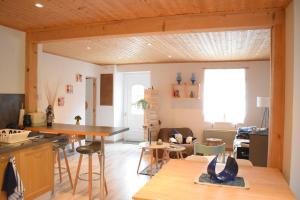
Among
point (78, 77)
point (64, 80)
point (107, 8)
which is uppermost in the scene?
point (107, 8)

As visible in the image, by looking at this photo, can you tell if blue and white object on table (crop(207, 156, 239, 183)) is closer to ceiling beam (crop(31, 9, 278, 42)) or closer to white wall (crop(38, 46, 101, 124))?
ceiling beam (crop(31, 9, 278, 42))

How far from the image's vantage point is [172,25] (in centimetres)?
312

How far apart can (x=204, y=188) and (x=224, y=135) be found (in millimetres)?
5233

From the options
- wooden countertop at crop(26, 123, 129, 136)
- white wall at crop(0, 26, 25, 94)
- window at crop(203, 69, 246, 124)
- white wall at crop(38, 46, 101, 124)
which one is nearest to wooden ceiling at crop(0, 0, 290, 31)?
white wall at crop(0, 26, 25, 94)

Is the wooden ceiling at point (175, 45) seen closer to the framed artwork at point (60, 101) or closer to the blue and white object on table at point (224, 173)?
the framed artwork at point (60, 101)

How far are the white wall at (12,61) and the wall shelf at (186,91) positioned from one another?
14.3 ft

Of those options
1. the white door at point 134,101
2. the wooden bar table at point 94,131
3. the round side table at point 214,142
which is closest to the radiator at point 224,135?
the round side table at point 214,142

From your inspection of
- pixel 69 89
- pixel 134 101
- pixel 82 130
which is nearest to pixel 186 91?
pixel 134 101

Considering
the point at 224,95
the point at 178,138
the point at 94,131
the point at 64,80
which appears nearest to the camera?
the point at 94,131

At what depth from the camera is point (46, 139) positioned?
3.29 meters

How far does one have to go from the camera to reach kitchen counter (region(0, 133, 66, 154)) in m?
2.69

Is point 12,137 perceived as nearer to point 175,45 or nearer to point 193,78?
point 175,45

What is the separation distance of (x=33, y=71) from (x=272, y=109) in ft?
11.2

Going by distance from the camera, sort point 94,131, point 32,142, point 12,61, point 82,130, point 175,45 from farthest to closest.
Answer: point 175,45 < point 12,61 < point 82,130 < point 94,131 < point 32,142
